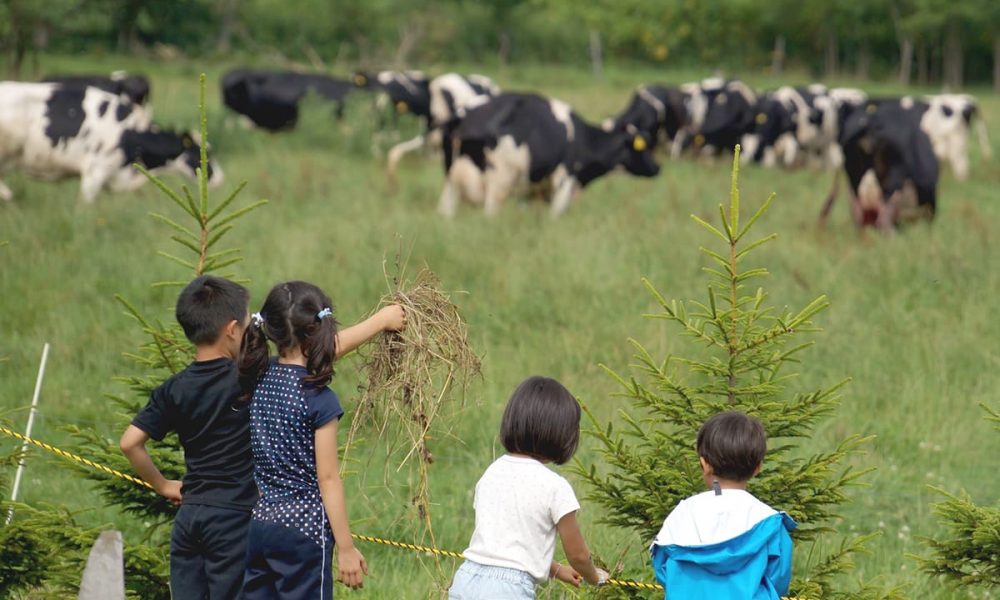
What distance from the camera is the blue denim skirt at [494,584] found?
12.4 feet

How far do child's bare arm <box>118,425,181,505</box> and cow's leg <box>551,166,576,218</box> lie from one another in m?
11.2

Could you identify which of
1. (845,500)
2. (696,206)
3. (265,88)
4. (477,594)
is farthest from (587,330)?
(265,88)

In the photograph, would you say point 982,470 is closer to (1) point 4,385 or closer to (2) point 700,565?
(2) point 700,565

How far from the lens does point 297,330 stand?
4012 mm

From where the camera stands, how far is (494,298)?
10.0 metres

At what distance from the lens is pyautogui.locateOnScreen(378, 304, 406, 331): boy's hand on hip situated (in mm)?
4270

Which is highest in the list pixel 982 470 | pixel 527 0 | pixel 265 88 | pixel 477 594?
pixel 527 0

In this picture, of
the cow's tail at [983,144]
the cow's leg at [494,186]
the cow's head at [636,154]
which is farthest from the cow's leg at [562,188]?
the cow's tail at [983,144]

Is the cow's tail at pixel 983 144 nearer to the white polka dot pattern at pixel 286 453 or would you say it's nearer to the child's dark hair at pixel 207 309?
the child's dark hair at pixel 207 309

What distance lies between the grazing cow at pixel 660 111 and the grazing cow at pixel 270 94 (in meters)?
5.47

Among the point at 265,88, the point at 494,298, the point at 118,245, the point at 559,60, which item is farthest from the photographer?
the point at 559,60

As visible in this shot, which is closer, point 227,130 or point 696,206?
point 696,206

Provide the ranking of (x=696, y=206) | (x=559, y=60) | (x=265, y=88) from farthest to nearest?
1. (x=559, y=60)
2. (x=265, y=88)
3. (x=696, y=206)

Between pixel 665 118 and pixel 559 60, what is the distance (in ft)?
88.6
